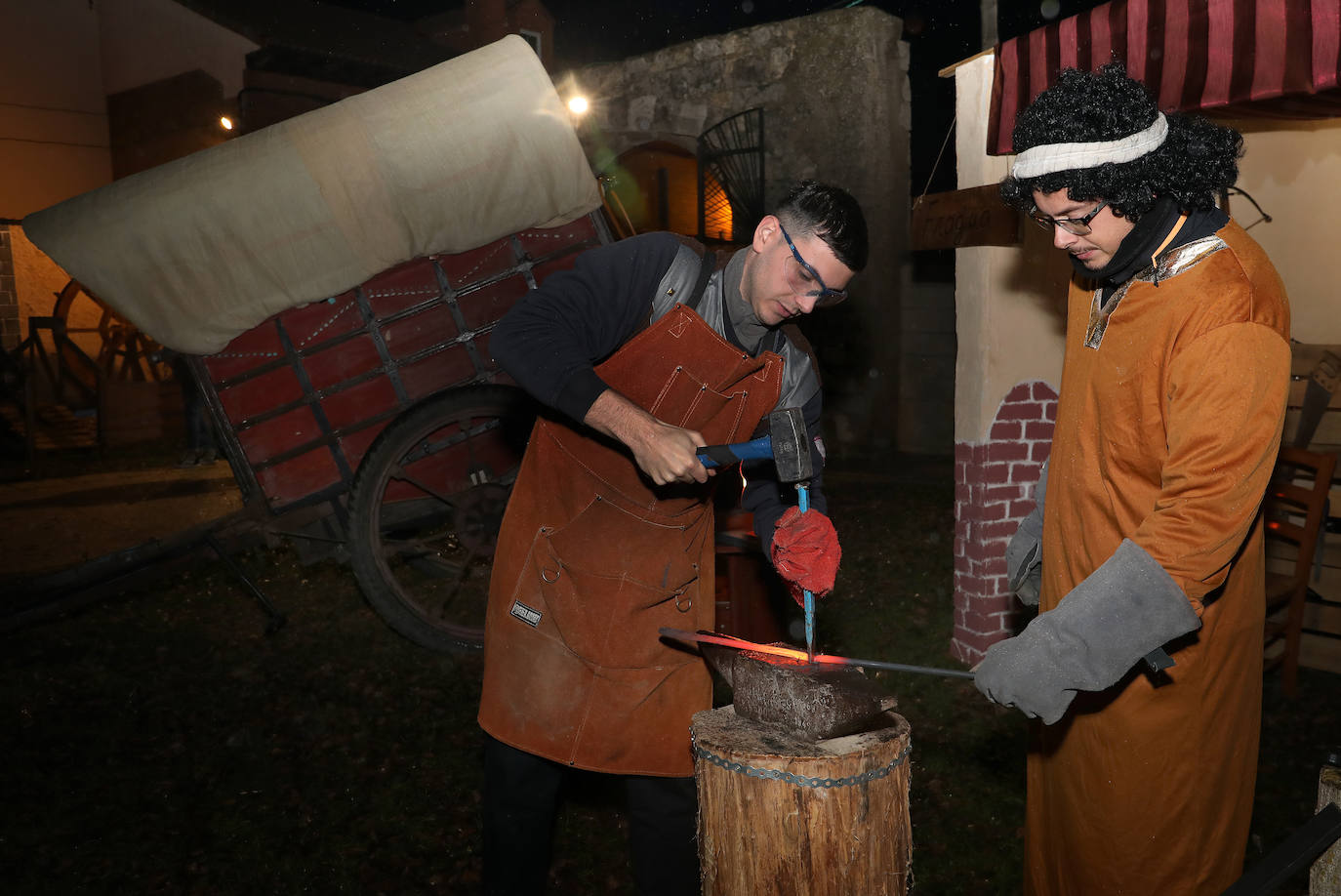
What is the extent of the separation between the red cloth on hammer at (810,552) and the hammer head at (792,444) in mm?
223

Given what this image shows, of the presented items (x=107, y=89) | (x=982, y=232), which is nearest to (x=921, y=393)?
(x=982, y=232)

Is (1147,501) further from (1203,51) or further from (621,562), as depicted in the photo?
(1203,51)

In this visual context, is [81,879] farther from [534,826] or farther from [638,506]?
[638,506]

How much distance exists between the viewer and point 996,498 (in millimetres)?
4562

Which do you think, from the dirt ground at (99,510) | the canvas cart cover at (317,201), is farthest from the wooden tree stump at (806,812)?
the dirt ground at (99,510)

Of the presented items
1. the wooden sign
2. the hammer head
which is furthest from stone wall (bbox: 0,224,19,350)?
the hammer head

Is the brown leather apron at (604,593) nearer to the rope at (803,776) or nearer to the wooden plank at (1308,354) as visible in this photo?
the rope at (803,776)

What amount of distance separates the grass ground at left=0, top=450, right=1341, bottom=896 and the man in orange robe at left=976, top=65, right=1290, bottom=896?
97cm

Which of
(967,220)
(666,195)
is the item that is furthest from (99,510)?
(666,195)

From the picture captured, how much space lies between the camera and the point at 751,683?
2.19 metres

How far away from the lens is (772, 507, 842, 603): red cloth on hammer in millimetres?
2377

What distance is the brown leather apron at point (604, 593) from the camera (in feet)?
8.55

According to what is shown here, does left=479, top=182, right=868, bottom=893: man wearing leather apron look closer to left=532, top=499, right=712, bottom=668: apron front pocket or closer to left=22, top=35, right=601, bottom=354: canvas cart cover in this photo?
left=532, top=499, right=712, bottom=668: apron front pocket

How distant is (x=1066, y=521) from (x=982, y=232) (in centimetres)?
230
